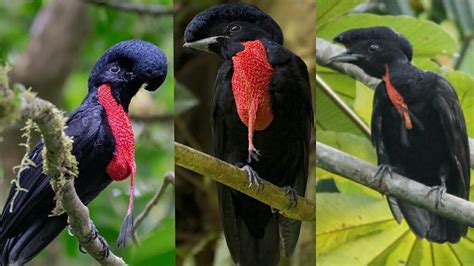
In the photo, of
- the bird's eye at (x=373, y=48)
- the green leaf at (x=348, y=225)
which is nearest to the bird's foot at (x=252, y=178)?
the green leaf at (x=348, y=225)

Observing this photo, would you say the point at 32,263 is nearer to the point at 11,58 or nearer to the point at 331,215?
the point at 11,58

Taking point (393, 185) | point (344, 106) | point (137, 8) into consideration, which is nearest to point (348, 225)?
point (393, 185)

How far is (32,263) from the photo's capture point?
2826mm

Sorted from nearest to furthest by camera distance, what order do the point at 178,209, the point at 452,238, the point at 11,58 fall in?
1. the point at 11,58
2. the point at 452,238
3. the point at 178,209

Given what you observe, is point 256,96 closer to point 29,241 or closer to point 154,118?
point 154,118

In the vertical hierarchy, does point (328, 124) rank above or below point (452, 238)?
above

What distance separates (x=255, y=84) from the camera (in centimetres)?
301

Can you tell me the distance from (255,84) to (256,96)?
0.14 feet

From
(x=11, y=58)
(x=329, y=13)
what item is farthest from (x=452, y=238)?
(x=11, y=58)

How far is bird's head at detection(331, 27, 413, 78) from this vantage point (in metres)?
3.06

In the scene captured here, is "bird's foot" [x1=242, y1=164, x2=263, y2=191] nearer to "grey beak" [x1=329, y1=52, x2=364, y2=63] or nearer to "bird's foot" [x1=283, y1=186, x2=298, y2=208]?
"bird's foot" [x1=283, y1=186, x2=298, y2=208]

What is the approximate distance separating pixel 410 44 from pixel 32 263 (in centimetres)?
149

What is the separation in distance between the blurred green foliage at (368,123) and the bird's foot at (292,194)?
93 millimetres

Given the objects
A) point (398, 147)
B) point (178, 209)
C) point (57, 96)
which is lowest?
point (178, 209)
